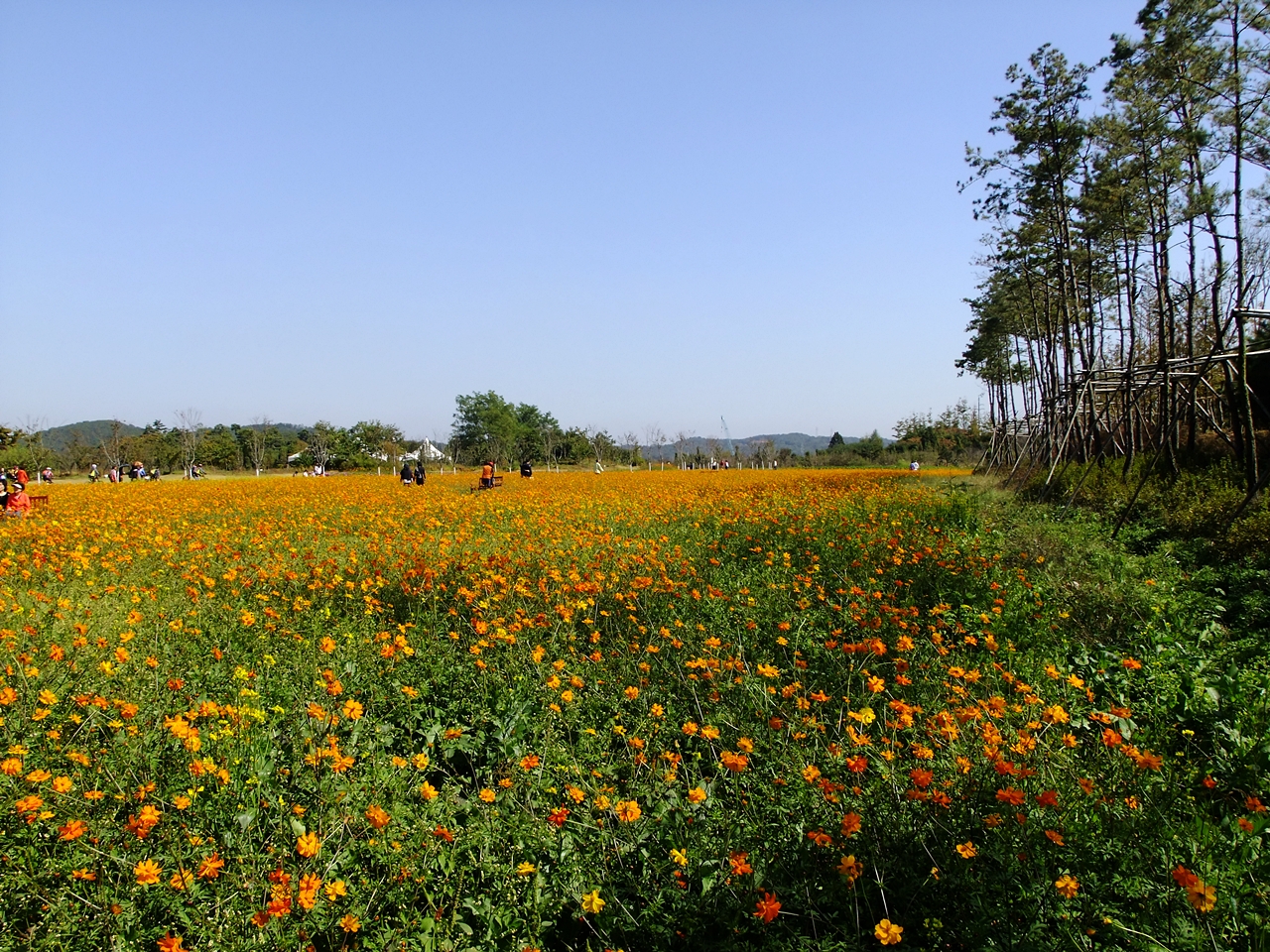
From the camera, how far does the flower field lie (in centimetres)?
208

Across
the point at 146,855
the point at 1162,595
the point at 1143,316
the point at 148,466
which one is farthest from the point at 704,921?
the point at 148,466

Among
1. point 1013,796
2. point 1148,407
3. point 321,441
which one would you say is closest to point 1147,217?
point 1148,407

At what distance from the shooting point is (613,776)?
3.04 m

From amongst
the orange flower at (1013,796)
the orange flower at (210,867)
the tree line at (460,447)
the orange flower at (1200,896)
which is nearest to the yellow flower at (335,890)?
the orange flower at (210,867)

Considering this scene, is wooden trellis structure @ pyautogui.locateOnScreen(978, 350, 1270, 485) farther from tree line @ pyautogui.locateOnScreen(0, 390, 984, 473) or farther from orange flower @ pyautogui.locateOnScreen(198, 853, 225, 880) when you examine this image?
tree line @ pyautogui.locateOnScreen(0, 390, 984, 473)

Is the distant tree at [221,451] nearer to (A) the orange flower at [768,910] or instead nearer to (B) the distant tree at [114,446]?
(B) the distant tree at [114,446]

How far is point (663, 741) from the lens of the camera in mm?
3521

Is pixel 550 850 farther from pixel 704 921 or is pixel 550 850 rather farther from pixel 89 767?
pixel 89 767

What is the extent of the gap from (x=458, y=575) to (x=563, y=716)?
104 inches

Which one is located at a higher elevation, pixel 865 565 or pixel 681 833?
pixel 865 565

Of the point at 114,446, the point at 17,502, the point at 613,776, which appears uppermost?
the point at 114,446

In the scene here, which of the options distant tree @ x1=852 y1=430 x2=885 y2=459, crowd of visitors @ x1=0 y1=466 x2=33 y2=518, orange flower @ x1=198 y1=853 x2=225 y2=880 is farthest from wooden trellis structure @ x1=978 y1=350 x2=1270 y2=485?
distant tree @ x1=852 y1=430 x2=885 y2=459

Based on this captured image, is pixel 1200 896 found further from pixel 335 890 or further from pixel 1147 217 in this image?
pixel 1147 217

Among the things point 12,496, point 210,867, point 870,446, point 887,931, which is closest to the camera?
point 887,931
